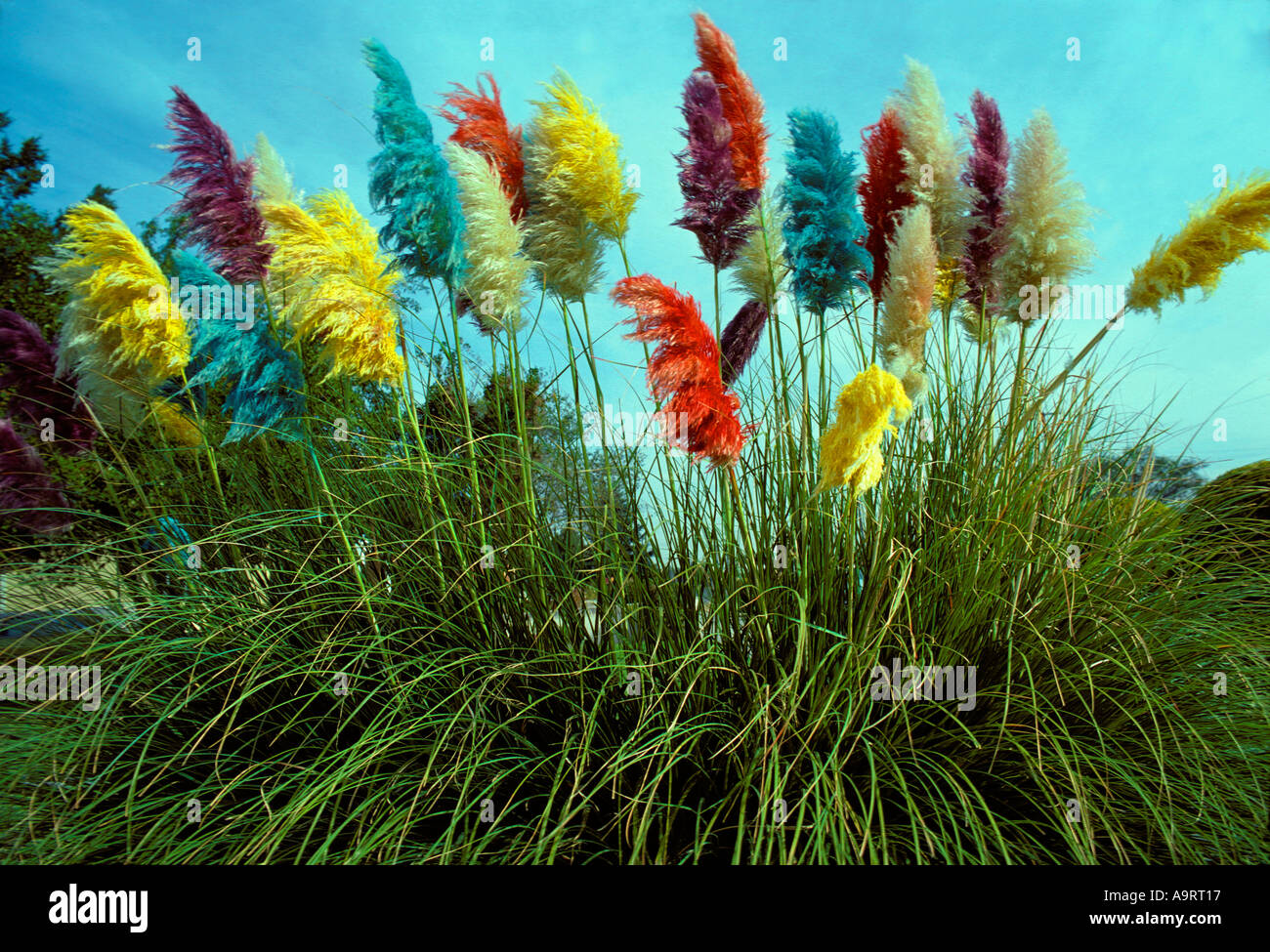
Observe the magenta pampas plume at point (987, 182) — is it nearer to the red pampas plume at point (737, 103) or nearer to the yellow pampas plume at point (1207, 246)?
the yellow pampas plume at point (1207, 246)

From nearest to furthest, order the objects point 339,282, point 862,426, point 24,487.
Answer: point 862,426, point 339,282, point 24,487

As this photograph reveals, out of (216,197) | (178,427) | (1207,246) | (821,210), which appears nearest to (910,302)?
(821,210)

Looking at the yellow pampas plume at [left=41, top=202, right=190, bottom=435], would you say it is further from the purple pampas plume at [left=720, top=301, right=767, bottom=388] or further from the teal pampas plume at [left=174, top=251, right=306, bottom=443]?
Answer: the purple pampas plume at [left=720, top=301, right=767, bottom=388]

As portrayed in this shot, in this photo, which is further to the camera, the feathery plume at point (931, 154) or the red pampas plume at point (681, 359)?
the feathery plume at point (931, 154)

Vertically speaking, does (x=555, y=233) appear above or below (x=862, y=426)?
above

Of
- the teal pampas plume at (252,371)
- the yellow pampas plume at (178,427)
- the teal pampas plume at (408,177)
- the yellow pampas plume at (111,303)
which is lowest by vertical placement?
the yellow pampas plume at (178,427)

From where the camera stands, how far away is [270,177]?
367cm

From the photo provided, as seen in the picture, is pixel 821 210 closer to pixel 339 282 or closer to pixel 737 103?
pixel 737 103

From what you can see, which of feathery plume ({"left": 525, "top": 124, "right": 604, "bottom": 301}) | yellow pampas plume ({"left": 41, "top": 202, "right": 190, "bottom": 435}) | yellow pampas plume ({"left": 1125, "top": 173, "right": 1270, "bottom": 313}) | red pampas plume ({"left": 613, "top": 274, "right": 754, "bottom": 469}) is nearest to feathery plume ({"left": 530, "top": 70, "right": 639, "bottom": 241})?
feathery plume ({"left": 525, "top": 124, "right": 604, "bottom": 301})

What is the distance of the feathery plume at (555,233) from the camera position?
3.26 meters

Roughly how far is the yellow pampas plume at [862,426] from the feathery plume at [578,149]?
1.59 metres

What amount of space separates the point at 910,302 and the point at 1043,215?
834mm

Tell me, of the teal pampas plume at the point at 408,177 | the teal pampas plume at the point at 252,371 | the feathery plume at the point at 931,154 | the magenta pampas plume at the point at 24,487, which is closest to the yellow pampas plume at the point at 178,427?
the magenta pampas plume at the point at 24,487
